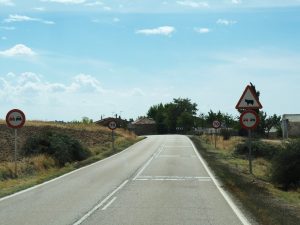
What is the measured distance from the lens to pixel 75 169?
86.2ft

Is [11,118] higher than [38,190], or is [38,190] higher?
[11,118]

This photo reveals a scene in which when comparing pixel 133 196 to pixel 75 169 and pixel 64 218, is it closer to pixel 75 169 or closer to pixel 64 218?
pixel 64 218

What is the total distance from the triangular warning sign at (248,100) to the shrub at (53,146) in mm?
13008

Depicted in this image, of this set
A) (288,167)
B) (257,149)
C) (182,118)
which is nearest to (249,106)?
(288,167)

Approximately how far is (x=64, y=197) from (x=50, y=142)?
55.8ft

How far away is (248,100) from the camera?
20.9 m

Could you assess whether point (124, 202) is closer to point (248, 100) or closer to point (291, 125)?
point (248, 100)

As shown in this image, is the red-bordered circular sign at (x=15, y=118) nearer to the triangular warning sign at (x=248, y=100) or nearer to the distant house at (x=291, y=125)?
the triangular warning sign at (x=248, y=100)

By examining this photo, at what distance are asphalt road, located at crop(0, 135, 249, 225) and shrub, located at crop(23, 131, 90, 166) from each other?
926 cm

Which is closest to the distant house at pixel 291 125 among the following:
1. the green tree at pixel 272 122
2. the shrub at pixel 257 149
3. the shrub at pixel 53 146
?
the green tree at pixel 272 122

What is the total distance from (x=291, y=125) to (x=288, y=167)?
92217 millimetres

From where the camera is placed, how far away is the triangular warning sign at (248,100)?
2083cm

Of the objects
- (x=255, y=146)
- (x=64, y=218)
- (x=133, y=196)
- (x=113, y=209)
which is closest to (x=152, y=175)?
(x=133, y=196)

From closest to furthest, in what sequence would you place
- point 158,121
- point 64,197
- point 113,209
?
point 113,209 → point 64,197 → point 158,121
